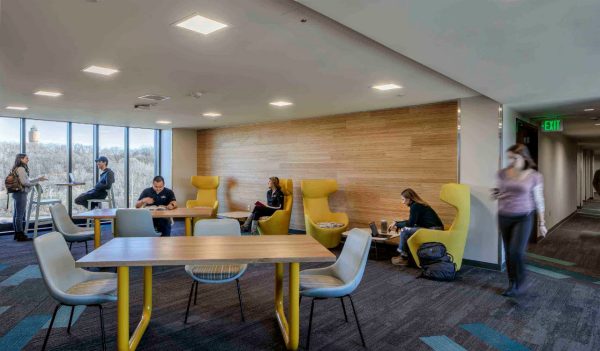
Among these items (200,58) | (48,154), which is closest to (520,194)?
(200,58)

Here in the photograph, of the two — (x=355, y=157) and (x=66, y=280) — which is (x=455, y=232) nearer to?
(x=355, y=157)

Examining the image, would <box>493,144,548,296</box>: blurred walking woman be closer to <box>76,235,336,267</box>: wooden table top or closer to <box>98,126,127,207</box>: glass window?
<box>76,235,336,267</box>: wooden table top

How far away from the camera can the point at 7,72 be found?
429cm

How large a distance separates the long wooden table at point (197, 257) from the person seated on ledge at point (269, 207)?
4.24 m

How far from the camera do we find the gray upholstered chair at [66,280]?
264 cm

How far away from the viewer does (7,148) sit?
8.18m

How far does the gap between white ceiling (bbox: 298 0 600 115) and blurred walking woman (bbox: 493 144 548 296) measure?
0.89m

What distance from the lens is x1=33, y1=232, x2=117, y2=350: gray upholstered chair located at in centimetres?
264

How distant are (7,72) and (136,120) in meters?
4.37

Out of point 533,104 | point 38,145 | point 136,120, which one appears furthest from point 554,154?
point 38,145

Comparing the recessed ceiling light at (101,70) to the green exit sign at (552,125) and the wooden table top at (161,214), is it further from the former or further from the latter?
the green exit sign at (552,125)

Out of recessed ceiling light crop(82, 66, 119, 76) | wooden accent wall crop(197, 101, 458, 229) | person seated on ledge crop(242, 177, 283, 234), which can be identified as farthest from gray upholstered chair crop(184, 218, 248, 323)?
person seated on ledge crop(242, 177, 283, 234)

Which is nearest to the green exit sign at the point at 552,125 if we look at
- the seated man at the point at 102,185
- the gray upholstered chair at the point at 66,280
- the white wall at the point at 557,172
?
the white wall at the point at 557,172

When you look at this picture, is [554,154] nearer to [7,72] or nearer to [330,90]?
[330,90]
